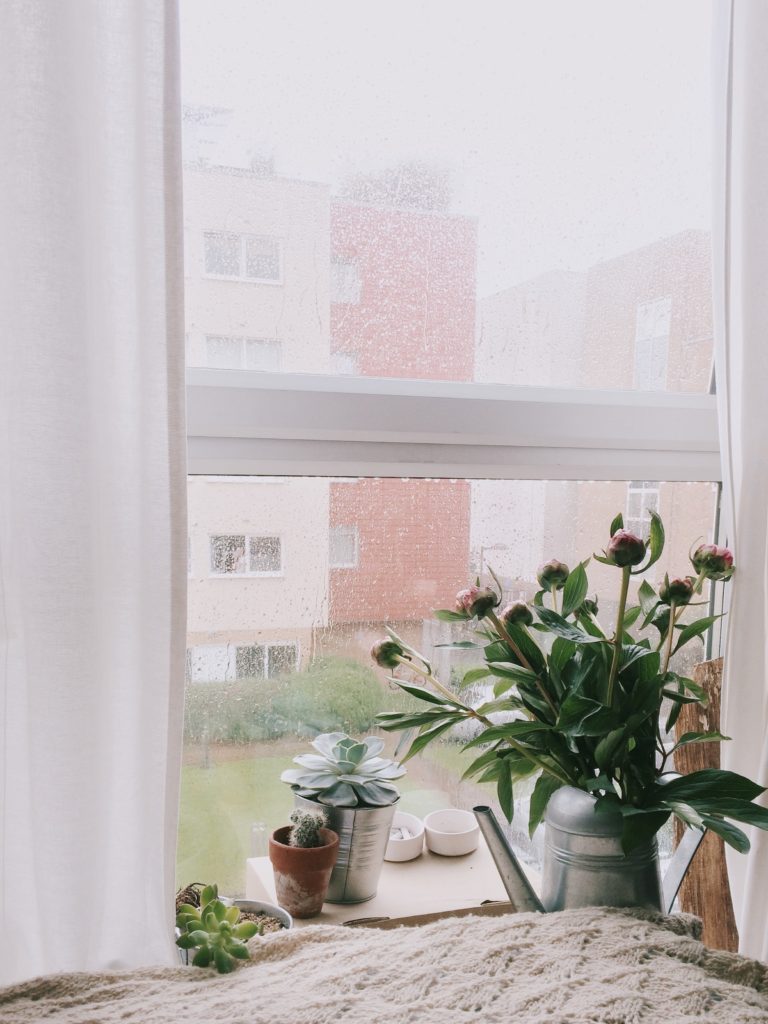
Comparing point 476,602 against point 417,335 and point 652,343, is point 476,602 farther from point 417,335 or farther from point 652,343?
point 652,343

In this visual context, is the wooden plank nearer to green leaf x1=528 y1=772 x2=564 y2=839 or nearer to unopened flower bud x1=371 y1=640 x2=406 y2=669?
green leaf x1=528 y1=772 x2=564 y2=839

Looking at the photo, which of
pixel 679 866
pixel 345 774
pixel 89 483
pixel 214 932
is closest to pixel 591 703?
pixel 679 866

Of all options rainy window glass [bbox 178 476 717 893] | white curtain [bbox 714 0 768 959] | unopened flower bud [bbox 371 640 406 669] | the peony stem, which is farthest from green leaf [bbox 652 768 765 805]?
rainy window glass [bbox 178 476 717 893]

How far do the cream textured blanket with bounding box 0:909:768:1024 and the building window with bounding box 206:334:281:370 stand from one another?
738mm

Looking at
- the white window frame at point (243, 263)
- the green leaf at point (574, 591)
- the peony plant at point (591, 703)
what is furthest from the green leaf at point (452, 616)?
the white window frame at point (243, 263)

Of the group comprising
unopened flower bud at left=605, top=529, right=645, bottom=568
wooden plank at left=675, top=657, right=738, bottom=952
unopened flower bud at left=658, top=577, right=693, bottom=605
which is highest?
unopened flower bud at left=605, top=529, right=645, bottom=568

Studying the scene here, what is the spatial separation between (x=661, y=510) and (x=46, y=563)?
41.6 inches

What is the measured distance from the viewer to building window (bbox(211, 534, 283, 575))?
4.09 feet

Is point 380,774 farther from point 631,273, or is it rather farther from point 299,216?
point 631,273

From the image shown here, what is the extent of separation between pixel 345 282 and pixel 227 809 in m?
0.80

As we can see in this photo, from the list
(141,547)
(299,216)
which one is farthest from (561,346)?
(141,547)

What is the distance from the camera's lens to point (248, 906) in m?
1.07

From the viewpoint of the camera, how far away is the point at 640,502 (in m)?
1.48

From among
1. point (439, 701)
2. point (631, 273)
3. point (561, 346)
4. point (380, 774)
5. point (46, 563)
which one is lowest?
point (380, 774)
